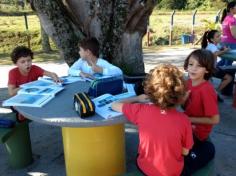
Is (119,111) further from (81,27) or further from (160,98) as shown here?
(81,27)

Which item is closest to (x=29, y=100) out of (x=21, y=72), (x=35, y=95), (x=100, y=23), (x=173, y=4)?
(x=35, y=95)

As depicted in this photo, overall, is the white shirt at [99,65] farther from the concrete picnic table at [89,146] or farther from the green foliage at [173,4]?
the green foliage at [173,4]

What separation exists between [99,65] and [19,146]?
116cm

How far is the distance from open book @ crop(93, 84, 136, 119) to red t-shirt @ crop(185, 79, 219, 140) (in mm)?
477

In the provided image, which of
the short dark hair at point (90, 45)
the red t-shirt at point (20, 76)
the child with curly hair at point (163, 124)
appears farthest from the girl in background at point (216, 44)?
the child with curly hair at point (163, 124)

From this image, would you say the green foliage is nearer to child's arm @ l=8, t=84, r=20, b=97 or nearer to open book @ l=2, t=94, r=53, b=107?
child's arm @ l=8, t=84, r=20, b=97

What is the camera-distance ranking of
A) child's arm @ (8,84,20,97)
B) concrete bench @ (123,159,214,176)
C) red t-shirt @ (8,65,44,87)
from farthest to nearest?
red t-shirt @ (8,65,44,87) < child's arm @ (8,84,20,97) < concrete bench @ (123,159,214,176)

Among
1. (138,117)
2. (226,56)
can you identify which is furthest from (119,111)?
(226,56)

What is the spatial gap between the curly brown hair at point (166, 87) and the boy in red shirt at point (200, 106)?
0.45 metres

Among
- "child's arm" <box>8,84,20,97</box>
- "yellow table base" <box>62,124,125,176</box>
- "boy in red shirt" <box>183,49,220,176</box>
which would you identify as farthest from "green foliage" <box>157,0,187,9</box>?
"boy in red shirt" <box>183,49,220,176</box>

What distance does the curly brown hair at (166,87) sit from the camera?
2262mm

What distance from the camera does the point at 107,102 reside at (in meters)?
2.76

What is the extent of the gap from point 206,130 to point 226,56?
2711 millimetres

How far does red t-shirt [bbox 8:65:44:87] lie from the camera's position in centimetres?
358
